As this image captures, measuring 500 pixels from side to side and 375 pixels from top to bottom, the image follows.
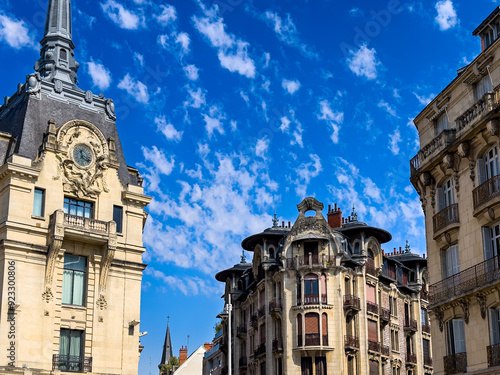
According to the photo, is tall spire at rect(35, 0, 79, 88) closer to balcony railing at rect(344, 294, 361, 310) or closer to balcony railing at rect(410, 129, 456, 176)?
balcony railing at rect(410, 129, 456, 176)

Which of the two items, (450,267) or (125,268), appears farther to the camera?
(125,268)

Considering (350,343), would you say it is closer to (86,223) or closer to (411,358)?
(411,358)

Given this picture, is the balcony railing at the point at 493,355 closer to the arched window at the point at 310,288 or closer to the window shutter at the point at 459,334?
the window shutter at the point at 459,334

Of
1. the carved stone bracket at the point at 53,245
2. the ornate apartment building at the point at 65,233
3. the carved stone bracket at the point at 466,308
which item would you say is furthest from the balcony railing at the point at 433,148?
the carved stone bracket at the point at 53,245

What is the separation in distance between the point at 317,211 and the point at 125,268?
2604 centimetres

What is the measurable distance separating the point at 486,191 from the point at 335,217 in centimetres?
4142

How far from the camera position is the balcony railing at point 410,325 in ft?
232

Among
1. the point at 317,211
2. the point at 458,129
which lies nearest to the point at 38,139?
the point at 458,129

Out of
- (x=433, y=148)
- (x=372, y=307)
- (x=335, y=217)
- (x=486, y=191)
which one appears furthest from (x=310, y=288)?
(x=486, y=191)

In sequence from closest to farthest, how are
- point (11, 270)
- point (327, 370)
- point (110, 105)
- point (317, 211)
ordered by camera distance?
1. point (11, 270)
2. point (110, 105)
3. point (327, 370)
4. point (317, 211)

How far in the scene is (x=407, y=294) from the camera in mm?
73188

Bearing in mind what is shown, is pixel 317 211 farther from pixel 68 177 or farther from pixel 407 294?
pixel 68 177

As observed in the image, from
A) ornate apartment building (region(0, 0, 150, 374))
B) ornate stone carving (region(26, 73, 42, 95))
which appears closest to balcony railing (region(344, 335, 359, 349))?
ornate apartment building (region(0, 0, 150, 374))

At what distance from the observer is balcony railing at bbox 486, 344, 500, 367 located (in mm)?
27094
